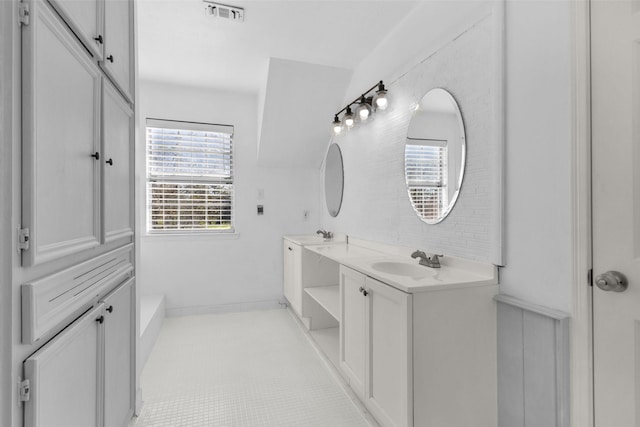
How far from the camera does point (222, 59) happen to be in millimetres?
2965

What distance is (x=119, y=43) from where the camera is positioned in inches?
61.9

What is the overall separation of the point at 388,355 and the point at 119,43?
204 cm

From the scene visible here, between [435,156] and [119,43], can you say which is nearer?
[119,43]

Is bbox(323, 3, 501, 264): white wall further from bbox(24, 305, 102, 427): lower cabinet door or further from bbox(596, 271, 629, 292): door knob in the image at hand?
bbox(24, 305, 102, 427): lower cabinet door

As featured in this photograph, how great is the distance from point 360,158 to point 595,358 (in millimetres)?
2174

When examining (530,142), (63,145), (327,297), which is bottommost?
(327,297)

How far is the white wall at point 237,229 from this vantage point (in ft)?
11.7

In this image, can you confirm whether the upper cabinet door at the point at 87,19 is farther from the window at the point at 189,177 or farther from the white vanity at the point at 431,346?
the window at the point at 189,177

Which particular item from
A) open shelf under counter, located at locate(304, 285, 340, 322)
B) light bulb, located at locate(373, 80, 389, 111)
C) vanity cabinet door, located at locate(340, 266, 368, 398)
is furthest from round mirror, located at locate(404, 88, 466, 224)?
open shelf under counter, located at locate(304, 285, 340, 322)

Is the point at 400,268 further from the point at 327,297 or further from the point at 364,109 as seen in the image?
the point at 364,109

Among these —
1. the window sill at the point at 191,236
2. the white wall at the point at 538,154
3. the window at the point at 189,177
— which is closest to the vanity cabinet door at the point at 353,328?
the white wall at the point at 538,154

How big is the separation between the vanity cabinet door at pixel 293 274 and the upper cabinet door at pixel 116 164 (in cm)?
174

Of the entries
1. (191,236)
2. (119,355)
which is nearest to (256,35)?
(191,236)

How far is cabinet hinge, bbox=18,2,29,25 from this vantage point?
0.81m
